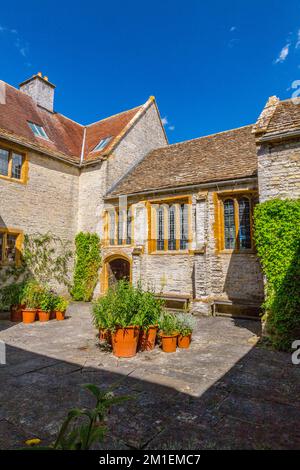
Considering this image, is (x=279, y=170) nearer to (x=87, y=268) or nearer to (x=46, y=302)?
(x=46, y=302)

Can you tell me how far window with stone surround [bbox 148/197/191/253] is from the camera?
13.1 metres

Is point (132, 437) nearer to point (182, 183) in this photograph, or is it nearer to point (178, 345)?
point (178, 345)

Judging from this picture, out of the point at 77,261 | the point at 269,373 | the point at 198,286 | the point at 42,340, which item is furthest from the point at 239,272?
the point at 77,261

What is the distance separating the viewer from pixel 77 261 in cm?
1544

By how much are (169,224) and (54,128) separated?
953 centimetres

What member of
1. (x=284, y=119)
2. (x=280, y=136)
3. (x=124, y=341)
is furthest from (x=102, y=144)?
(x=124, y=341)

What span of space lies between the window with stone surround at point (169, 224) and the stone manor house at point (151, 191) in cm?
5

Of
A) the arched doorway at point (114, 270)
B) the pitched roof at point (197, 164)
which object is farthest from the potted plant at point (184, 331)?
the arched doorway at point (114, 270)

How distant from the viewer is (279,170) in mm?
7676

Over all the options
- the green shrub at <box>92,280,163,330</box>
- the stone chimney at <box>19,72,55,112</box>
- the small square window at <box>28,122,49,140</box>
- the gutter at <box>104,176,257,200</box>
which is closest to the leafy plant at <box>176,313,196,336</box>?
the green shrub at <box>92,280,163,330</box>

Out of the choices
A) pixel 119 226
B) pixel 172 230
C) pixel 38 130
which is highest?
pixel 38 130

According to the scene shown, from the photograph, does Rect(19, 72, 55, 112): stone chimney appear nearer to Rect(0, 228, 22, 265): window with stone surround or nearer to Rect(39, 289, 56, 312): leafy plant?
Rect(0, 228, 22, 265): window with stone surround

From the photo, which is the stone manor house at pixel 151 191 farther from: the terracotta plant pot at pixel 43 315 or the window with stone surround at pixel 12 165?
the terracotta plant pot at pixel 43 315

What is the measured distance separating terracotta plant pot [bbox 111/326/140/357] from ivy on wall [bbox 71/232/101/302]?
29.8 ft
